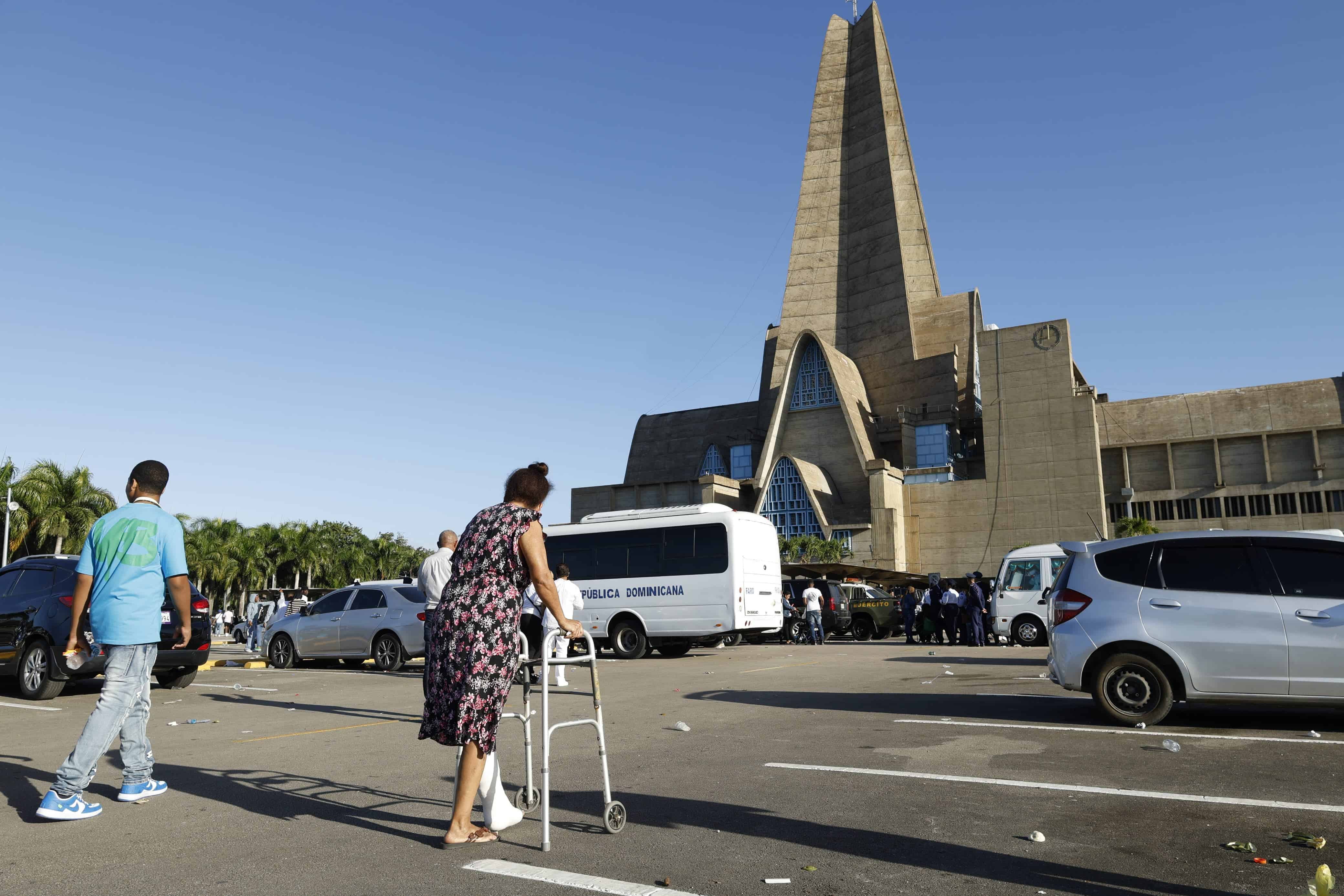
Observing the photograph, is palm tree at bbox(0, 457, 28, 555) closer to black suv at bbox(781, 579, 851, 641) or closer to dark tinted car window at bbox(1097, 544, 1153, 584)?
black suv at bbox(781, 579, 851, 641)

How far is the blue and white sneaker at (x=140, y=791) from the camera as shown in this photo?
5.36m

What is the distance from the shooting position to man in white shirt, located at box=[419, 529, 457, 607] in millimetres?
9977

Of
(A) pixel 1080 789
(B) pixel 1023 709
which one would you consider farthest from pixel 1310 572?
(A) pixel 1080 789

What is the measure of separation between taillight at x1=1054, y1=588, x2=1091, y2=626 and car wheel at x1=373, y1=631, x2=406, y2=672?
1087cm

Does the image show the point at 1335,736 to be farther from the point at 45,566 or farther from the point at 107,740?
the point at 45,566

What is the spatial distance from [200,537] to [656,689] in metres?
59.9

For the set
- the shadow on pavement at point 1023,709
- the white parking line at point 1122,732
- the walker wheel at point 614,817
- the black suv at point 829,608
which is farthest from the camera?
the black suv at point 829,608

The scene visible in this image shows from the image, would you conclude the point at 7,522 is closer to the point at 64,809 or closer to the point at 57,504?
the point at 57,504

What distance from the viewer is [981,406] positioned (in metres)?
67.4

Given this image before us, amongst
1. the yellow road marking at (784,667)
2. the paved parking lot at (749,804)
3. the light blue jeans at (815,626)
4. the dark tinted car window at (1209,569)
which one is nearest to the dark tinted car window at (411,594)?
the yellow road marking at (784,667)

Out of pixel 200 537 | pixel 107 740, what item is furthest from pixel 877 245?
pixel 107 740

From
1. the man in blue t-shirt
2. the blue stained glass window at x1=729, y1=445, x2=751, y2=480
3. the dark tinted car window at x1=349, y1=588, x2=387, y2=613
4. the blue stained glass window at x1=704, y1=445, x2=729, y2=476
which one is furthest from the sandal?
the blue stained glass window at x1=704, y1=445, x2=729, y2=476

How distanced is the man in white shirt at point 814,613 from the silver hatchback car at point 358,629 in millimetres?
11670

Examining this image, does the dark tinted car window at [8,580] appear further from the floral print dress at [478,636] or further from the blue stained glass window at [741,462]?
the blue stained glass window at [741,462]
